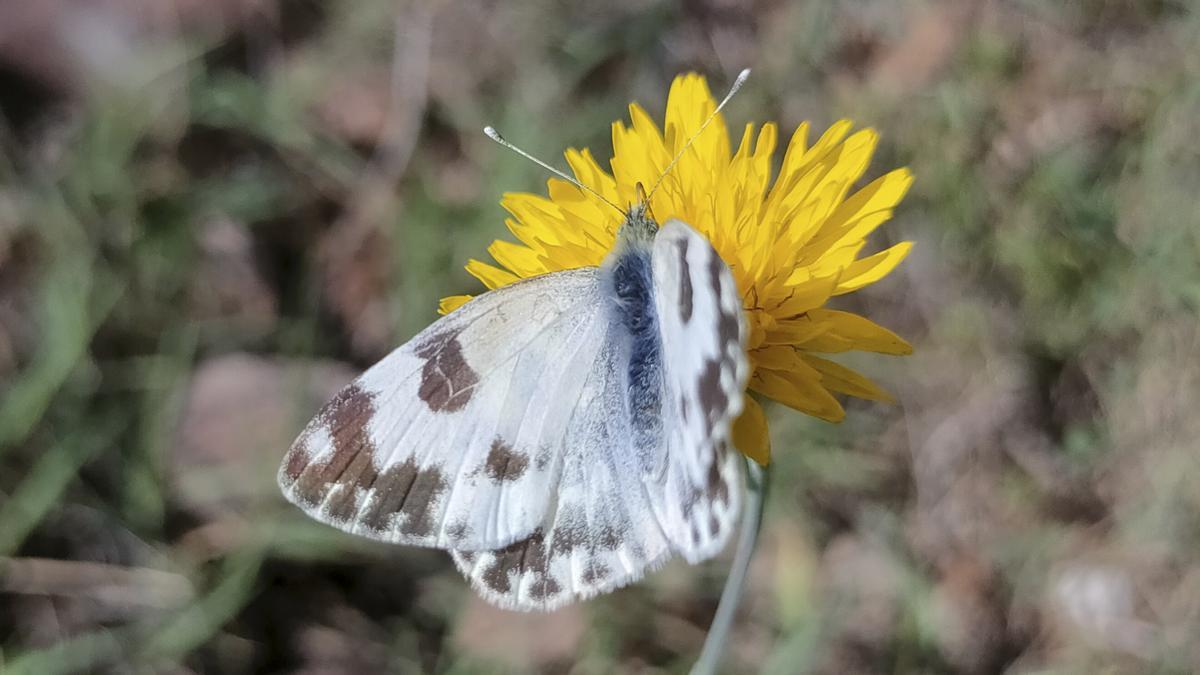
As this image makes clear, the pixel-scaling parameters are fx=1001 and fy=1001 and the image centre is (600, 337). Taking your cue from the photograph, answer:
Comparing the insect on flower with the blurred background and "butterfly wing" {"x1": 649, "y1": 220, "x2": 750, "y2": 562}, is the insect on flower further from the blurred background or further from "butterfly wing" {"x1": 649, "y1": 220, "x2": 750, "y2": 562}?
the blurred background

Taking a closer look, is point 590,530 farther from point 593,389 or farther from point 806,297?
point 806,297

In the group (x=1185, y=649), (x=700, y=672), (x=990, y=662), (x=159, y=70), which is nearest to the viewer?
(x=700, y=672)

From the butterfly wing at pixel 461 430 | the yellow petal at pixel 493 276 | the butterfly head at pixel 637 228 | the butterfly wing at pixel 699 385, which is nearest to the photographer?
the butterfly wing at pixel 699 385

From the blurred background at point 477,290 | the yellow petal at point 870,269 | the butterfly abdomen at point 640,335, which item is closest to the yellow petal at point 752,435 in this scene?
the butterfly abdomen at point 640,335

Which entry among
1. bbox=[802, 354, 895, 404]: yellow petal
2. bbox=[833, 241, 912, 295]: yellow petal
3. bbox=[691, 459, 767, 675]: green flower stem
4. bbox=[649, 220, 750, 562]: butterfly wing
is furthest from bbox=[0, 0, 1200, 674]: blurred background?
bbox=[649, 220, 750, 562]: butterfly wing

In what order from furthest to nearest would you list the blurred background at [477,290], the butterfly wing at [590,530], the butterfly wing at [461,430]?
the blurred background at [477,290] < the butterfly wing at [461,430] < the butterfly wing at [590,530]

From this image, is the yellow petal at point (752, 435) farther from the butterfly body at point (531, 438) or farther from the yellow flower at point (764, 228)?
the butterfly body at point (531, 438)

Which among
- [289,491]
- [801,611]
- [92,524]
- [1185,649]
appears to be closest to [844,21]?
[801,611]

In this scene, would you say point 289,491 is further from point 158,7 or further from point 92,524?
point 158,7
